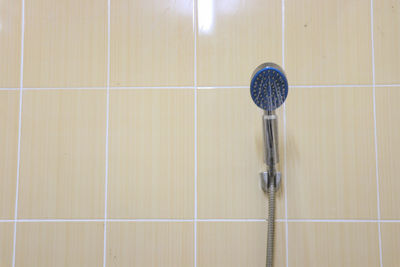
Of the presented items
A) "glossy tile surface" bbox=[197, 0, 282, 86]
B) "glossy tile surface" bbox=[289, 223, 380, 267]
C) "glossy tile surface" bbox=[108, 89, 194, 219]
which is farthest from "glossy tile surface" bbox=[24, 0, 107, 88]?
"glossy tile surface" bbox=[289, 223, 380, 267]

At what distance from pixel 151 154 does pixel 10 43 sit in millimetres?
464

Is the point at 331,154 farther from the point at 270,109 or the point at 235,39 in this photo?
the point at 235,39

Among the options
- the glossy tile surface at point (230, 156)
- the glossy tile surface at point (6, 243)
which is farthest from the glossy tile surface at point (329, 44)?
the glossy tile surface at point (6, 243)

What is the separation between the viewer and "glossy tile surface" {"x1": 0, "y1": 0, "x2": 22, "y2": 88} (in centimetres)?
86

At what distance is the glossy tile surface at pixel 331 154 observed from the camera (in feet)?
2.64

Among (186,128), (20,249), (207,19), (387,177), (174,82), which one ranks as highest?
(207,19)

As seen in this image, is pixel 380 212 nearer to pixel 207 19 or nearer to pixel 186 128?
pixel 186 128

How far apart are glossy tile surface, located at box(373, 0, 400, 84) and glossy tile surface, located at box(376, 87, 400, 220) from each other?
3 centimetres

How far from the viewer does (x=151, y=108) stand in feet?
2.77

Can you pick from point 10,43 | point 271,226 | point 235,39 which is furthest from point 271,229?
point 10,43

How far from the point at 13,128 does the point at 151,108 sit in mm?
352

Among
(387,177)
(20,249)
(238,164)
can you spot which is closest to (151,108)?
(238,164)

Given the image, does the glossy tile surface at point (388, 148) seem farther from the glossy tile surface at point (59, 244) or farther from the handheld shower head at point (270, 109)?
the glossy tile surface at point (59, 244)

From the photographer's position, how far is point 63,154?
2.76 feet
